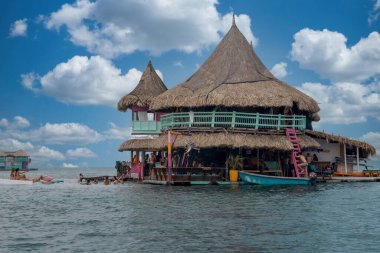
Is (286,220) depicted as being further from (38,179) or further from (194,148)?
(38,179)

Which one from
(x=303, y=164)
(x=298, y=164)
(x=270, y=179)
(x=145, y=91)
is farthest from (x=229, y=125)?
(x=145, y=91)

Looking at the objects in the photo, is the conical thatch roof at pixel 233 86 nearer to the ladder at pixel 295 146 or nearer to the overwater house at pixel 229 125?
the overwater house at pixel 229 125

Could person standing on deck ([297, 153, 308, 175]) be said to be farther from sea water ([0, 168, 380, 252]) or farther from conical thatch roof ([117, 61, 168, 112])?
conical thatch roof ([117, 61, 168, 112])

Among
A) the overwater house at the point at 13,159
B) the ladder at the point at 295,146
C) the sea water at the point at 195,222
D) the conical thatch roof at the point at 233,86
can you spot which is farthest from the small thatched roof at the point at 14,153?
the ladder at the point at 295,146

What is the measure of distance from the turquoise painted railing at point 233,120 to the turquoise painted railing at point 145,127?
176 inches

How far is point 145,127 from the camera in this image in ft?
134

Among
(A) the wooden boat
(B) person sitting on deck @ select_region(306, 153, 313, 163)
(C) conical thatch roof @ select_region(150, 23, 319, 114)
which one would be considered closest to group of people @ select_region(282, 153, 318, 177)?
(B) person sitting on deck @ select_region(306, 153, 313, 163)

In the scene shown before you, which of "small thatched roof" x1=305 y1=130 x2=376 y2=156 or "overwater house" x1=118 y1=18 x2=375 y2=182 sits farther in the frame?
"small thatched roof" x1=305 y1=130 x2=376 y2=156

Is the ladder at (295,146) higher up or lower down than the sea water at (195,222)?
higher up

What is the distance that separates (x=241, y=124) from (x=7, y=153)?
77.3 m

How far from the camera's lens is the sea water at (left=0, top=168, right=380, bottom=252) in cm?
1475

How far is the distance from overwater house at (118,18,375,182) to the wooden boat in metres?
Result: 1.37

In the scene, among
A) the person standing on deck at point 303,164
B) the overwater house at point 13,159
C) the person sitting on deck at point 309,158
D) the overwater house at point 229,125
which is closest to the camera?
the overwater house at point 229,125

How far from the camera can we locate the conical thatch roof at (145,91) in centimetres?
4038
